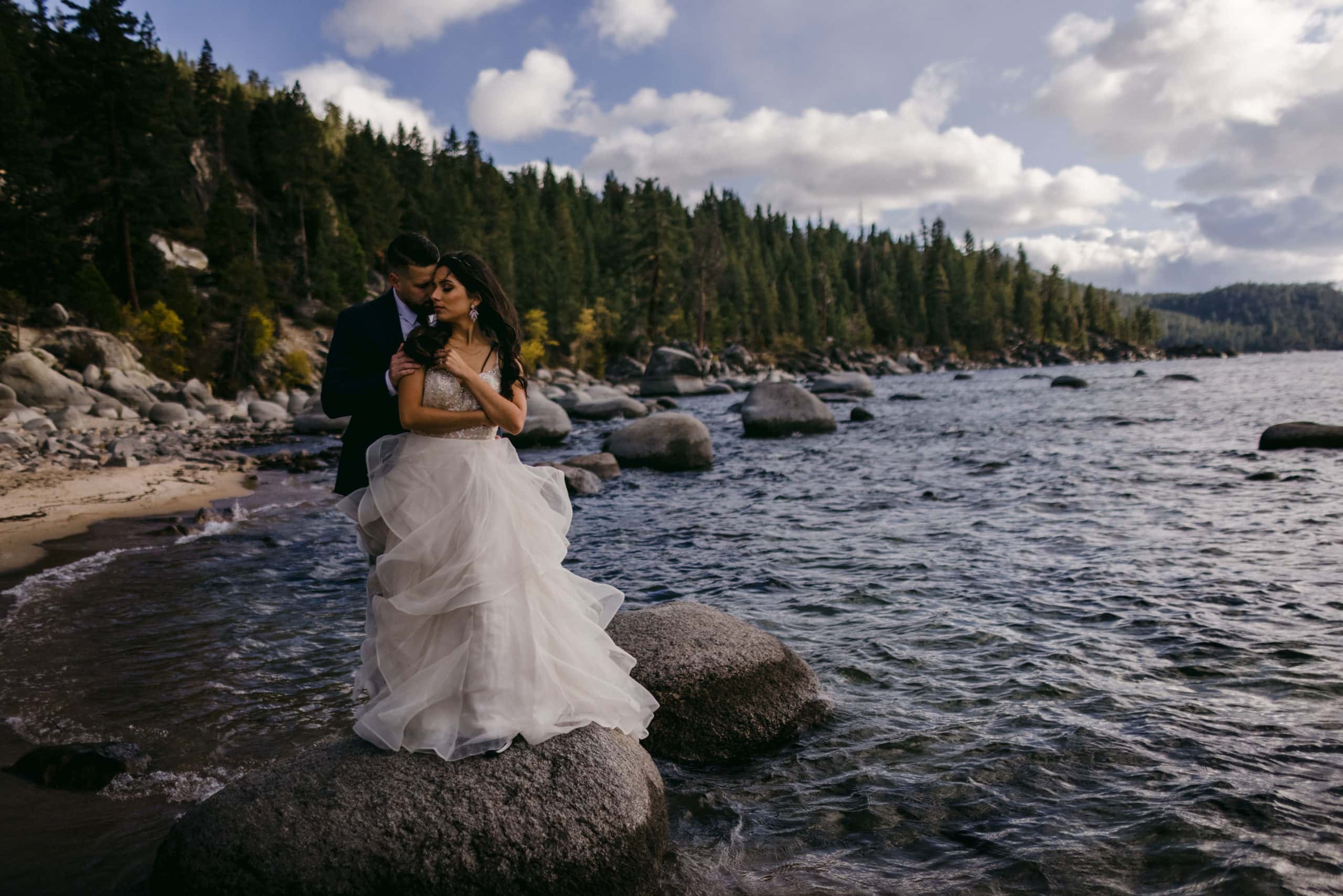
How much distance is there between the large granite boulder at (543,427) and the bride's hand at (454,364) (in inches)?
699

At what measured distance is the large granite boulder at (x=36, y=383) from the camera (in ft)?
76.2

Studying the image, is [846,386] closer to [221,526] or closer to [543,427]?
[543,427]

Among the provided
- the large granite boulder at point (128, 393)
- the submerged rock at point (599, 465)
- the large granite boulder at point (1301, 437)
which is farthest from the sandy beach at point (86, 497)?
the large granite boulder at point (1301, 437)

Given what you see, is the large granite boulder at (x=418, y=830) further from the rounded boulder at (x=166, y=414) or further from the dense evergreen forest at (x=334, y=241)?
the dense evergreen forest at (x=334, y=241)

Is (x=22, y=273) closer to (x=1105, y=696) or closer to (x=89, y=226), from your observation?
(x=89, y=226)

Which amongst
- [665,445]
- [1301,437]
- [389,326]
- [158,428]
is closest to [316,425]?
[158,428]

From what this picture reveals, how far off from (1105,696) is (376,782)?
4582mm

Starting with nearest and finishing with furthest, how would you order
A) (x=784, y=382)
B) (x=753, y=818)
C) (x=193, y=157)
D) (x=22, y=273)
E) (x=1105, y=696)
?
(x=753, y=818)
(x=1105, y=696)
(x=784, y=382)
(x=22, y=273)
(x=193, y=157)

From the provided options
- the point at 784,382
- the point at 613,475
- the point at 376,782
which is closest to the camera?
the point at 376,782

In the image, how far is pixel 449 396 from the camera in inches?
134

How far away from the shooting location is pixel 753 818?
3947mm

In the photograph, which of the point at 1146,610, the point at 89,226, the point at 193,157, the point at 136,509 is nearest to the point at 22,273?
the point at 89,226

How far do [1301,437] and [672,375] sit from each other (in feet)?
115

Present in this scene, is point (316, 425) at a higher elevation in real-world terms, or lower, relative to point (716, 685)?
higher
